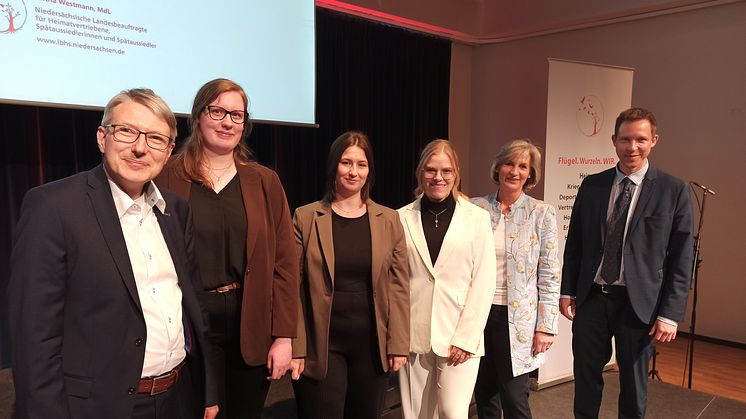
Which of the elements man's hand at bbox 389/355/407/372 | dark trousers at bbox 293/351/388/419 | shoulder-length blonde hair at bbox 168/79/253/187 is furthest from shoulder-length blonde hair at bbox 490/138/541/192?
shoulder-length blonde hair at bbox 168/79/253/187

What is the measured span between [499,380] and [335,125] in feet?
11.4

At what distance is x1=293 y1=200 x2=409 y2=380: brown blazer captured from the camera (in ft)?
5.75

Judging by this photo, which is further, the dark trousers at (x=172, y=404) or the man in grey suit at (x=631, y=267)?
the man in grey suit at (x=631, y=267)

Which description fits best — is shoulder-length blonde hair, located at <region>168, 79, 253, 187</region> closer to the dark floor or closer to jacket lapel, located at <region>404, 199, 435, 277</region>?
jacket lapel, located at <region>404, 199, 435, 277</region>

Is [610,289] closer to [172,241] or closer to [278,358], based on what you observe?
[278,358]

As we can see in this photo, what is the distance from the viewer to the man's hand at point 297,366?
5.63 feet

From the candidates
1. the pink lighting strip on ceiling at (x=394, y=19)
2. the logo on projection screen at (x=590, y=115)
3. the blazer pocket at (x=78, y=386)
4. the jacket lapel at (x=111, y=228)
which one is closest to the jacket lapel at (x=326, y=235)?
the jacket lapel at (x=111, y=228)

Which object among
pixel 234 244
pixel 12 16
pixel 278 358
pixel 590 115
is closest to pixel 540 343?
pixel 278 358

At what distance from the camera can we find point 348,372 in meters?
1.82

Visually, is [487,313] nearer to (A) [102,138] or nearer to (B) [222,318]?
(B) [222,318]

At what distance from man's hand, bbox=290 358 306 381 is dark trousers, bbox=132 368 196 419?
16.5 inches

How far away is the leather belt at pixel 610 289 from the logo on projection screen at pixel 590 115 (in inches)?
65.2

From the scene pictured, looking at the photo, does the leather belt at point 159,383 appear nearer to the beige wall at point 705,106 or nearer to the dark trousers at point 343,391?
the dark trousers at point 343,391

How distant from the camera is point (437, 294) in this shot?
1.98m
